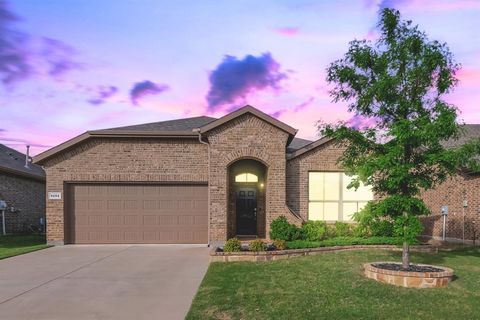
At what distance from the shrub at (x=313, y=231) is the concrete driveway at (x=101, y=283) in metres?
3.57

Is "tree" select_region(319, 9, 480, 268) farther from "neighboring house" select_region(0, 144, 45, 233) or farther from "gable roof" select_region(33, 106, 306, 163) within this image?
"neighboring house" select_region(0, 144, 45, 233)

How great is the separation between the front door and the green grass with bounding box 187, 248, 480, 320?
6.52 metres

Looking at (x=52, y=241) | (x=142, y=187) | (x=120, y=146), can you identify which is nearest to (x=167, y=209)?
(x=142, y=187)

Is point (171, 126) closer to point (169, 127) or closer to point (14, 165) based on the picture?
point (169, 127)

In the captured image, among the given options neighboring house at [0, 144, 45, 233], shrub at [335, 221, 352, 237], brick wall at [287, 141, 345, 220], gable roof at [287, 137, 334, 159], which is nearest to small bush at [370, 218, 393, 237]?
shrub at [335, 221, 352, 237]

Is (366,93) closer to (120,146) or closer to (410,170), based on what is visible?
(410,170)

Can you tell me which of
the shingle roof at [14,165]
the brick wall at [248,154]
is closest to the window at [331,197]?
the brick wall at [248,154]

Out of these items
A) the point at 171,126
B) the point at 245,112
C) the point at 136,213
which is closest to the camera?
the point at 245,112

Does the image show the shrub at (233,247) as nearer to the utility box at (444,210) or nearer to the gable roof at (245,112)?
the gable roof at (245,112)

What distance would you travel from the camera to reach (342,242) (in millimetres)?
13398

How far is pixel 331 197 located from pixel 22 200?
54.6ft

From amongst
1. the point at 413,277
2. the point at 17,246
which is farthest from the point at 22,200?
the point at 413,277

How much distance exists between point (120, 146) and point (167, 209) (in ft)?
10.1

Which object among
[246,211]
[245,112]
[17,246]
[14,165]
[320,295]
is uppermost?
[245,112]
